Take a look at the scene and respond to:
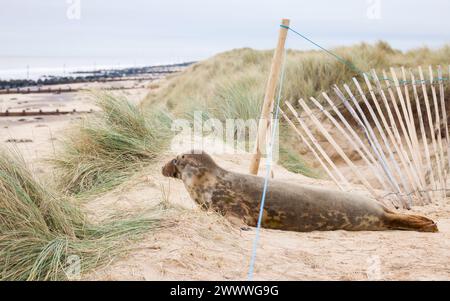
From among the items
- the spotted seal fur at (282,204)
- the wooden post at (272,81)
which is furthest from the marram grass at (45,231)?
the wooden post at (272,81)

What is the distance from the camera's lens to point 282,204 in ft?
10.6

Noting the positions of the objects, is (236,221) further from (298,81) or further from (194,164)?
(298,81)

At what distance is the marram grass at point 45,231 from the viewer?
2.37 meters

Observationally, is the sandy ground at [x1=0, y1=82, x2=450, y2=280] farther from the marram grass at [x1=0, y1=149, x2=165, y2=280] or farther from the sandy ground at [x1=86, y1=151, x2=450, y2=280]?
the marram grass at [x1=0, y1=149, x2=165, y2=280]

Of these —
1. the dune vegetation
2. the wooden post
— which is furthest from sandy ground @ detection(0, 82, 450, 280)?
the dune vegetation

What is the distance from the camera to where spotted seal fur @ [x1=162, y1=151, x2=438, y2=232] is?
325cm

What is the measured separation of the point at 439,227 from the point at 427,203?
1.02 meters

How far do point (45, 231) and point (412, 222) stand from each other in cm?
248
